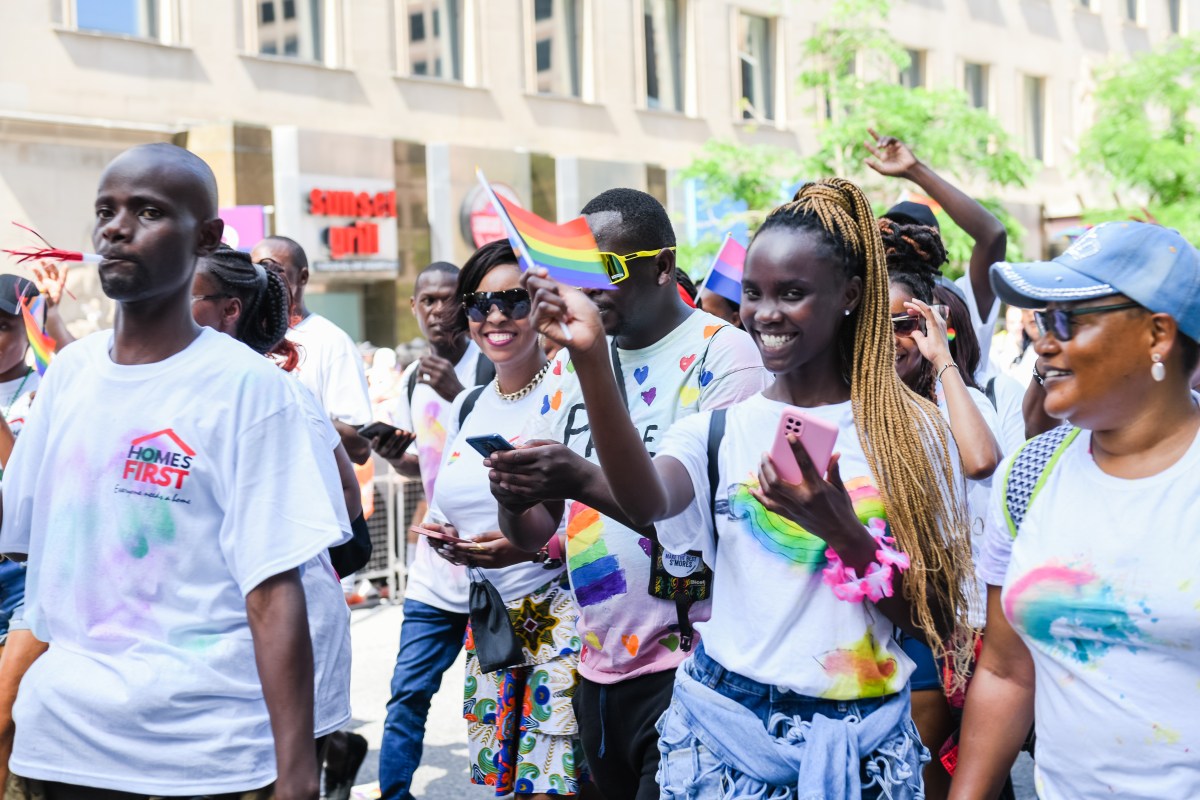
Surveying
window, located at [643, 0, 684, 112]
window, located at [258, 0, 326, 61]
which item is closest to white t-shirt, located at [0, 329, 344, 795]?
window, located at [258, 0, 326, 61]

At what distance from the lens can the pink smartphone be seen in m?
2.89

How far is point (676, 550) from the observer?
335cm

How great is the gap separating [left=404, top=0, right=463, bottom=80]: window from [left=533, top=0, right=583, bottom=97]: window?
1.46m

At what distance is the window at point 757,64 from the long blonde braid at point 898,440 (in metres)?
24.3

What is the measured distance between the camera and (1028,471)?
2936 millimetres

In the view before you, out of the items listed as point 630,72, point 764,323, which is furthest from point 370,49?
point 764,323

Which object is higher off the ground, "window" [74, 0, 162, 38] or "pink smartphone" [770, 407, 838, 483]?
"window" [74, 0, 162, 38]

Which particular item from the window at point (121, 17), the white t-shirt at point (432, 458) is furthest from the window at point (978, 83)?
the white t-shirt at point (432, 458)

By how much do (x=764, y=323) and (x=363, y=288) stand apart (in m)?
19.1

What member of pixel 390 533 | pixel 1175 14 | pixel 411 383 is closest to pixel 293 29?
pixel 390 533

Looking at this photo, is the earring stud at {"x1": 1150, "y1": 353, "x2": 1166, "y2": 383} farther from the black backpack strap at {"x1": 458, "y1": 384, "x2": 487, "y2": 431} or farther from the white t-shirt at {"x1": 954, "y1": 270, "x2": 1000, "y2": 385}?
the black backpack strap at {"x1": 458, "y1": 384, "x2": 487, "y2": 431}

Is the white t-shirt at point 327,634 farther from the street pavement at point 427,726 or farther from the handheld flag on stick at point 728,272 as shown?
the street pavement at point 427,726

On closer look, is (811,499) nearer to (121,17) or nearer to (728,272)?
(728,272)

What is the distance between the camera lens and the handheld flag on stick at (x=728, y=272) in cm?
589
